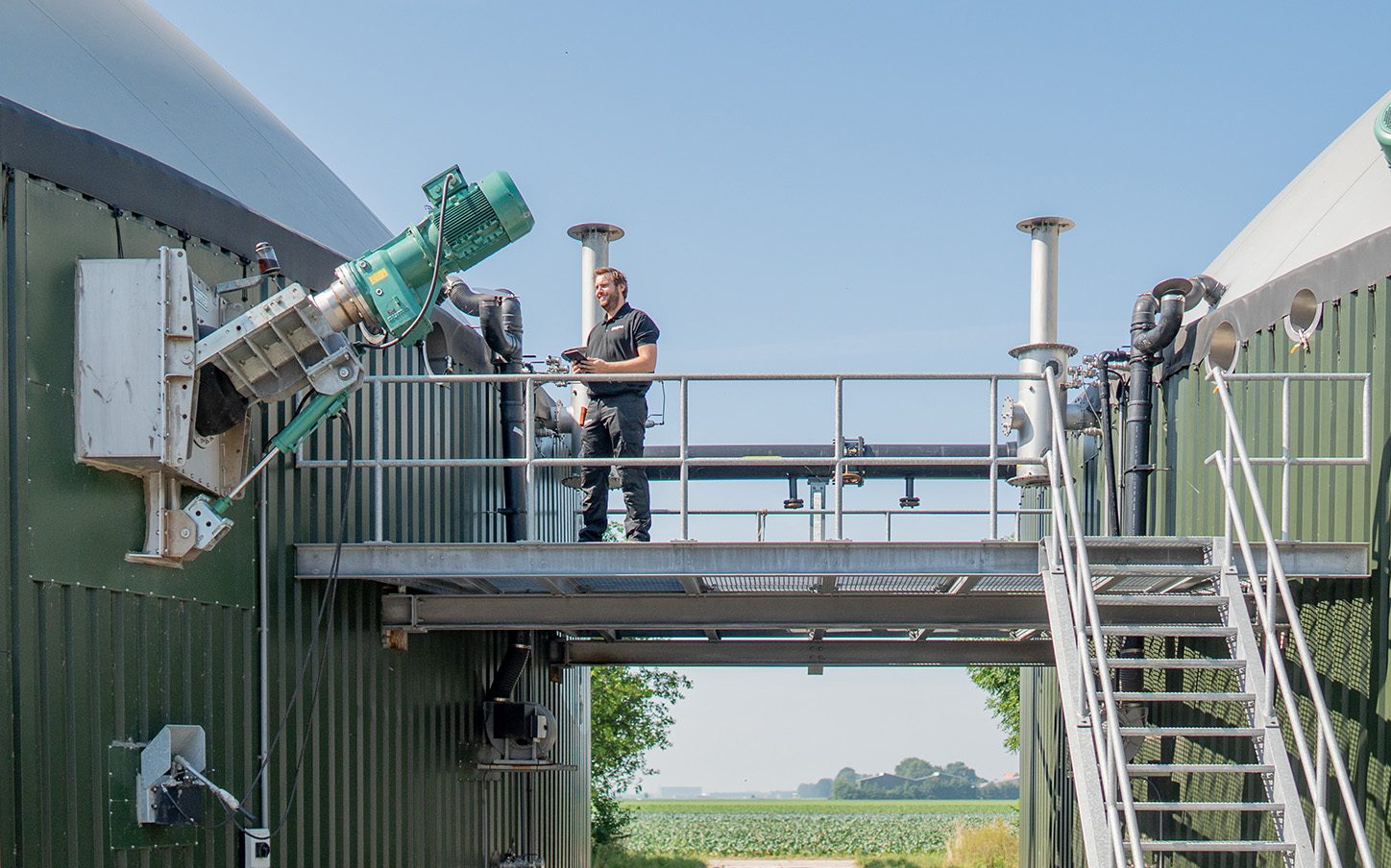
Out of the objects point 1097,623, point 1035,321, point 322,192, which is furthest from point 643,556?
point 1035,321

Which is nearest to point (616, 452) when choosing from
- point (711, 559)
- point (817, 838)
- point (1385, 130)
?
point (711, 559)

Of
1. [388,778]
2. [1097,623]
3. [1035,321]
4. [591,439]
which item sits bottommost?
[388,778]

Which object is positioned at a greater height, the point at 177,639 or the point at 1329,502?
the point at 1329,502

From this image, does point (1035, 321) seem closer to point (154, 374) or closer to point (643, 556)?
point (643, 556)

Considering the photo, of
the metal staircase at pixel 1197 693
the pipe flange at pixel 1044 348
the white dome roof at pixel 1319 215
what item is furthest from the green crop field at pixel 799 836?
the metal staircase at pixel 1197 693

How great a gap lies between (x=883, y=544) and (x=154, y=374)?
14.1ft

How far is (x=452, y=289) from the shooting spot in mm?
13750

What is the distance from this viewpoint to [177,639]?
853 cm

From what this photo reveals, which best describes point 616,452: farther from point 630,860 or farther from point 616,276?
point 630,860

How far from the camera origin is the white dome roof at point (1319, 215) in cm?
1075

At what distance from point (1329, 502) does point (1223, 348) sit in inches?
85.1

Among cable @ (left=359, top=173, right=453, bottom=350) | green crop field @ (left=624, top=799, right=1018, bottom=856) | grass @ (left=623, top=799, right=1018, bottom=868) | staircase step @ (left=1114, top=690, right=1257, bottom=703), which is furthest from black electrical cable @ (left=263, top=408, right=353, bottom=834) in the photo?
green crop field @ (left=624, top=799, right=1018, bottom=856)

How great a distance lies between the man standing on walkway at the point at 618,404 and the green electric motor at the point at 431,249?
200 cm

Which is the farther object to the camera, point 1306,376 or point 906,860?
point 906,860
